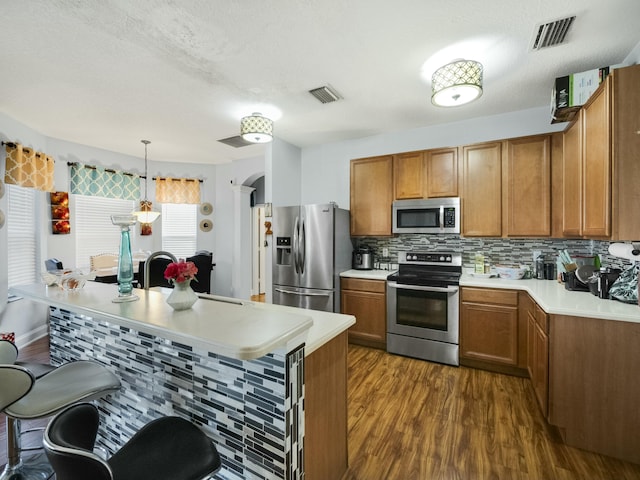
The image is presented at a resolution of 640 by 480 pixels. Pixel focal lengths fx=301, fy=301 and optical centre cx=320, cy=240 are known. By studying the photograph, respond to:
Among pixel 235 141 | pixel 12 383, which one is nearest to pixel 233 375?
pixel 12 383

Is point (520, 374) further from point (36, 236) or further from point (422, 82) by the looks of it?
point (36, 236)

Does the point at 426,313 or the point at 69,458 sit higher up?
the point at 69,458

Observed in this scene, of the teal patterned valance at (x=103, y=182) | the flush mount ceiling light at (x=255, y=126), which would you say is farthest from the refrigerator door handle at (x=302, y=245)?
the teal patterned valance at (x=103, y=182)

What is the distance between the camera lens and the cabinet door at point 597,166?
69.6 inches

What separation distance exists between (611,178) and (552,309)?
832mm

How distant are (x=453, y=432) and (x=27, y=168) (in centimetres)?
490

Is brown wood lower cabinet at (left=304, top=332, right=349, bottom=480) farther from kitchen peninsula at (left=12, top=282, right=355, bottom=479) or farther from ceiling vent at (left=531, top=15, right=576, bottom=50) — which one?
ceiling vent at (left=531, top=15, right=576, bottom=50)

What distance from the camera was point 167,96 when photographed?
2811mm

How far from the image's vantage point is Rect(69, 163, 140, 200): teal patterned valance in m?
4.36

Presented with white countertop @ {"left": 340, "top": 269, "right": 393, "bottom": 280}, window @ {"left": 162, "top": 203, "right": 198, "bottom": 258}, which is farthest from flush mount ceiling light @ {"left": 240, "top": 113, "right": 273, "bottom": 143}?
window @ {"left": 162, "top": 203, "right": 198, "bottom": 258}

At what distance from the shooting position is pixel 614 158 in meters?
1.71

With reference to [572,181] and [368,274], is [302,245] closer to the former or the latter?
[368,274]

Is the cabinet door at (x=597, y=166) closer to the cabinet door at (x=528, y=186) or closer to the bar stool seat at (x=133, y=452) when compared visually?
the cabinet door at (x=528, y=186)

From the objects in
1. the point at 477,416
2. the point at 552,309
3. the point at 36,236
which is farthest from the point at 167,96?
the point at 477,416
